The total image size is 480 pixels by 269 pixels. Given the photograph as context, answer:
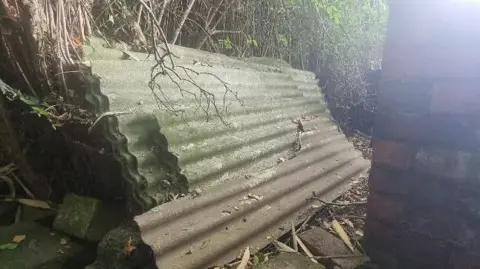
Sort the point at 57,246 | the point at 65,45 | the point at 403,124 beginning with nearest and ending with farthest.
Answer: the point at 403,124 → the point at 57,246 → the point at 65,45

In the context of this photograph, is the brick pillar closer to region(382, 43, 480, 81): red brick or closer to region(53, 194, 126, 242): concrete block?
region(382, 43, 480, 81): red brick

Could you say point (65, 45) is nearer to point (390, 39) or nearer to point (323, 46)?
point (390, 39)

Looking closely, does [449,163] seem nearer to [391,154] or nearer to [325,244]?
[391,154]

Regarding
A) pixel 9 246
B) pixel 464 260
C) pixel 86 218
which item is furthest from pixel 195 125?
pixel 464 260

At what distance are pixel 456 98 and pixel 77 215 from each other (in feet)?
6.11

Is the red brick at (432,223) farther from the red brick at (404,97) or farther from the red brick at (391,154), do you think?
the red brick at (404,97)

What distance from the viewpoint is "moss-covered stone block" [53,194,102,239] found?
6.66ft

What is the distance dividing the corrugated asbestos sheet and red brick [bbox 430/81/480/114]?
1.08 meters

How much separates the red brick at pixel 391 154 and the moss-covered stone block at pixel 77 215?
1.45 metres

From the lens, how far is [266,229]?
2.12 metres

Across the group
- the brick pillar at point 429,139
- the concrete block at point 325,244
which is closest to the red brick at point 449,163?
the brick pillar at point 429,139

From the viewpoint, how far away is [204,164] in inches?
87.7

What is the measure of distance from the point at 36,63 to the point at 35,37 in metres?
0.14

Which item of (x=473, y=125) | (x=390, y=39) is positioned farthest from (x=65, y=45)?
(x=473, y=125)
